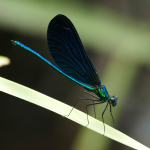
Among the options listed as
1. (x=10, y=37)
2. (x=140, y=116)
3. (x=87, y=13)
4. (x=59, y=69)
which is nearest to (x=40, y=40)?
(x=10, y=37)

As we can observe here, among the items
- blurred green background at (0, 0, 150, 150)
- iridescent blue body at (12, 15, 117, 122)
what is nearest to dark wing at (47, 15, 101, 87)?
iridescent blue body at (12, 15, 117, 122)

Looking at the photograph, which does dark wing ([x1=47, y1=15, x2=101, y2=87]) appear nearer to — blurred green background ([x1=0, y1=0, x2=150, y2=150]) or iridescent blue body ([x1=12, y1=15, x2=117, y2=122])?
iridescent blue body ([x1=12, y1=15, x2=117, y2=122])

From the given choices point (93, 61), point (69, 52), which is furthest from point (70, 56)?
point (93, 61)

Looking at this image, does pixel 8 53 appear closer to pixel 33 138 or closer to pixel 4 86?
pixel 33 138

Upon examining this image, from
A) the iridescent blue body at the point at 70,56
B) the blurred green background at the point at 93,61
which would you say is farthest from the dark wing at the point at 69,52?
the blurred green background at the point at 93,61

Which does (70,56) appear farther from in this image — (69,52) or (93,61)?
(93,61)

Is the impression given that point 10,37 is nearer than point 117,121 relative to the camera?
No
